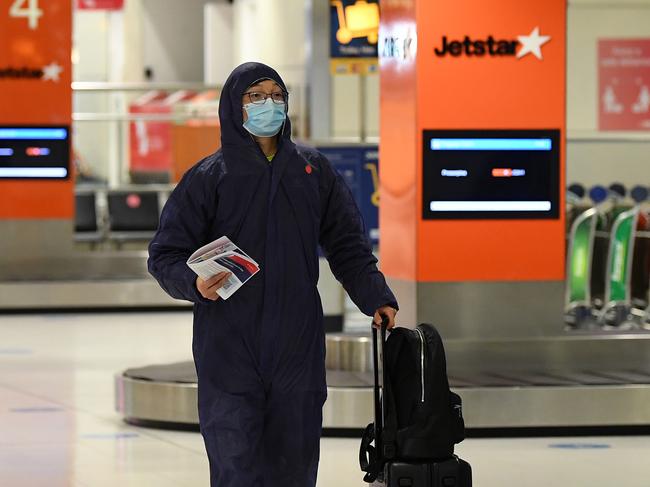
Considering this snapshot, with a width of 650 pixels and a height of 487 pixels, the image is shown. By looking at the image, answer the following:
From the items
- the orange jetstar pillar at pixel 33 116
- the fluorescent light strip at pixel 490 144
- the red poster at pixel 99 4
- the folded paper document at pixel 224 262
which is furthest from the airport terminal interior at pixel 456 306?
the red poster at pixel 99 4

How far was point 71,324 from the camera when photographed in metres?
14.1

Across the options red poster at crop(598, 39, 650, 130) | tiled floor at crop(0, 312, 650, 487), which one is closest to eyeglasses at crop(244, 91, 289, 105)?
tiled floor at crop(0, 312, 650, 487)

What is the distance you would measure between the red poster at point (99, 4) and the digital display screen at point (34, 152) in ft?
52.3

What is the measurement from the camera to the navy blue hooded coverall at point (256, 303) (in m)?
4.46

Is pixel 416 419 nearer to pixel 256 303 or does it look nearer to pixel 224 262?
pixel 256 303

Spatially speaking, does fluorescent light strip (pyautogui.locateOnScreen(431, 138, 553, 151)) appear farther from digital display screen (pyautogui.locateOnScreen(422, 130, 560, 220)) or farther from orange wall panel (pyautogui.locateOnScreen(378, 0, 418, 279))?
orange wall panel (pyautogui.locateOnScreen(378, 0, 418, 279))

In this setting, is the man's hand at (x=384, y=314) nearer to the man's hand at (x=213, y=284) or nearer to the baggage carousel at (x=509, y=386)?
the man's hand at (x=213, y=284)

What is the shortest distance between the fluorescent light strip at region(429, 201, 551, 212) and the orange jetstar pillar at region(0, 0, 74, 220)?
307 inches

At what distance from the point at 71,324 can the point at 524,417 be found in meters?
7.16

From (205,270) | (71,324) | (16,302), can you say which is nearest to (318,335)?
(205,270)

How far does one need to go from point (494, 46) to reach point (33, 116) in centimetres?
809

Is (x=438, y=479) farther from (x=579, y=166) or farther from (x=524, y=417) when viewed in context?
(x=579, y=166)

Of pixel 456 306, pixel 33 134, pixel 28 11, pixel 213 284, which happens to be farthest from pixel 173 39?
pixel 213 284

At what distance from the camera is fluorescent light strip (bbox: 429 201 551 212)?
821 cm
